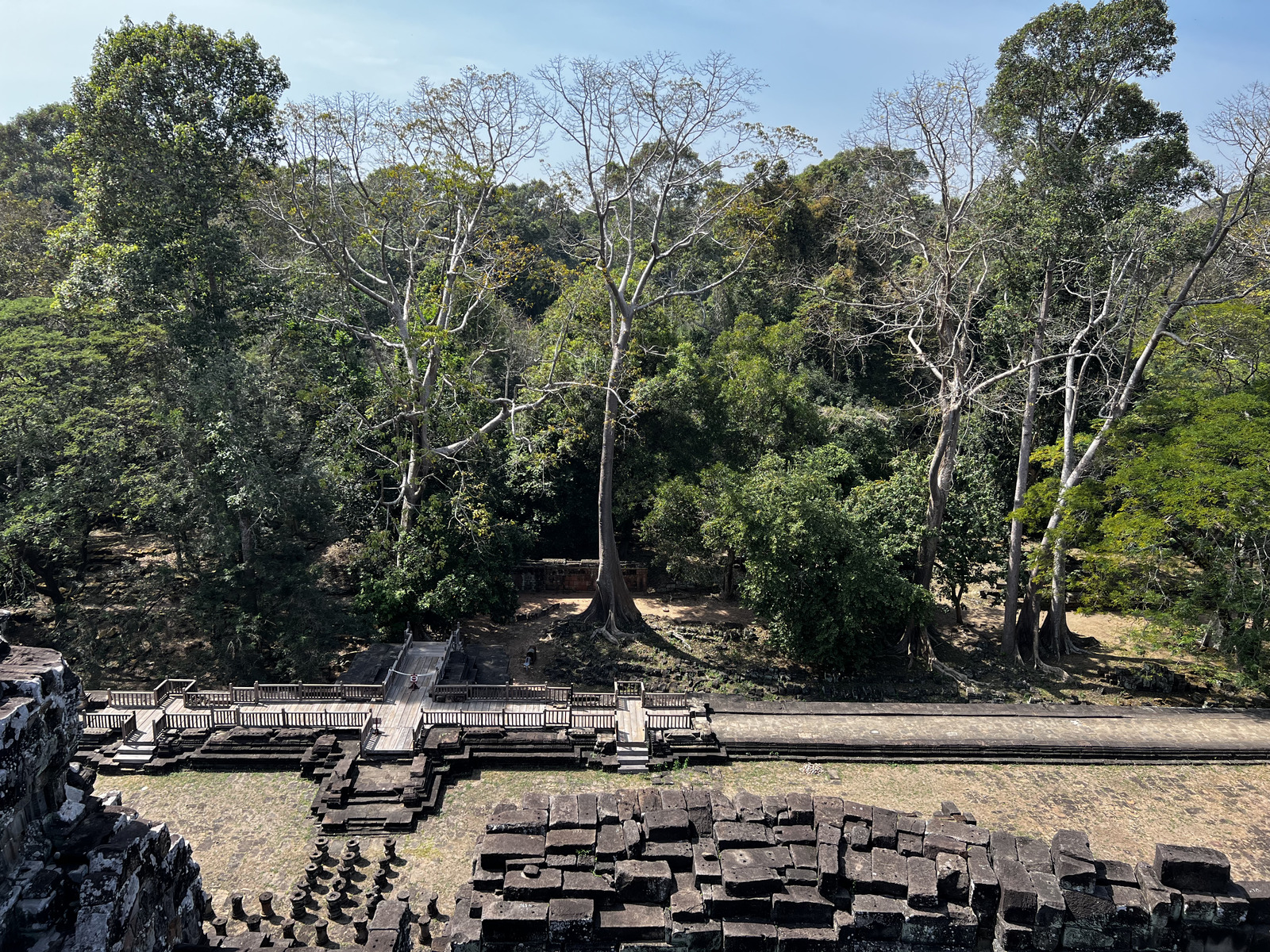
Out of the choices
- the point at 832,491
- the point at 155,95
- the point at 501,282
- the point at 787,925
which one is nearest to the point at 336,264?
the point at 501,282

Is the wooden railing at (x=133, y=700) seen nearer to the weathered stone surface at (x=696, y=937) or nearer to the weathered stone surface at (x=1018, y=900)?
the weathered stone surface at (x=696, y=937)

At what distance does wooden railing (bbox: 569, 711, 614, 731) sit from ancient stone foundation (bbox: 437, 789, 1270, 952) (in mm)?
4774

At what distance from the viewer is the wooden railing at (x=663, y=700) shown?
1633cm

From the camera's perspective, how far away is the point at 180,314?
22.3 m

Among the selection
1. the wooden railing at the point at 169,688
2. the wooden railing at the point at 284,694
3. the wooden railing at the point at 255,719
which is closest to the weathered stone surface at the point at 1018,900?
the wooden railing at the point at 255,719

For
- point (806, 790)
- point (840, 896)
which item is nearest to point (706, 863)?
point (840, 896)

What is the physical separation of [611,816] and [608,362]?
1714 cm

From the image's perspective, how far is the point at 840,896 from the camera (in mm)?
10180

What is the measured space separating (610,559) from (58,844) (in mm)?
15921

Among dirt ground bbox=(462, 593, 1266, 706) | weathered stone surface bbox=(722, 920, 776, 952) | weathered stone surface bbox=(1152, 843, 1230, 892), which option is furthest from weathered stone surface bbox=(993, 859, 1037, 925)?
dirt ground bbox=(462, 593, 1266, 706)

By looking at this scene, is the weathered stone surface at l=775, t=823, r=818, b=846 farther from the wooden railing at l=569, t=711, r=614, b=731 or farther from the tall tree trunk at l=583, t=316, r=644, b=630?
the tall tree trunk at l=583, t=316, r=644, b=630

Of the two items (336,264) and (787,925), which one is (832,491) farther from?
(336,264)

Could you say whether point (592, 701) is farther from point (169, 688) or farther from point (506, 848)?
point (169, 688)

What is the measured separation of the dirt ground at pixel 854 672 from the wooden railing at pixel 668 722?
351 centimetres
